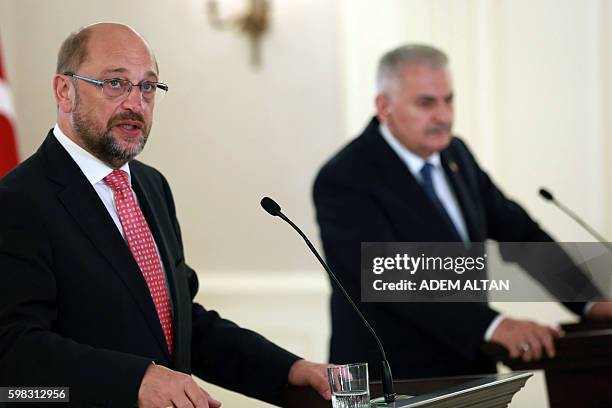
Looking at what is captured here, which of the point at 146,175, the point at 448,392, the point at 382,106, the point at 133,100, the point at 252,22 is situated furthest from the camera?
the point at 252,22

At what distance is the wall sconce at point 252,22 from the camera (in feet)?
15.4

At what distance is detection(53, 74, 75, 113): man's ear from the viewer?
2.15 metres

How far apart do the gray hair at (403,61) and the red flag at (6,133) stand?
4.57 feet

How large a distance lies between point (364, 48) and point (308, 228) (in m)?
0.91

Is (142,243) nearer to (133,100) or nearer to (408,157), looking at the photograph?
(133,100)

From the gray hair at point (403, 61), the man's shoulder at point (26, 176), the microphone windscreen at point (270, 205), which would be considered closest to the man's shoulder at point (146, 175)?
the man's shoulder at point (26, 176)

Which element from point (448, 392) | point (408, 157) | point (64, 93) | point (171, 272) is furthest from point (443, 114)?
Answer: point (448, 392)

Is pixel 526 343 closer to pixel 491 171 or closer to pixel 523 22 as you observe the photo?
pixel 491 171

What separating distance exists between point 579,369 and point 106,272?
151 cm

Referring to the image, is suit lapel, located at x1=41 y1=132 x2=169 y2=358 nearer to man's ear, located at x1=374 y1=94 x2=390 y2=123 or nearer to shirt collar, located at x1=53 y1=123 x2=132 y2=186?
shirt collar, located at x1=53 y1=123 x2=132 y2=186

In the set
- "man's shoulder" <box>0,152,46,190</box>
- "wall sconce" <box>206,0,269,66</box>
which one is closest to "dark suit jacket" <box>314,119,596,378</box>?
"man's shoulder" <box>0,152,46,190</box>

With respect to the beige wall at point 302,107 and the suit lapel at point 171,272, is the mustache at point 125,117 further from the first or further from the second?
the beige wall at point 302,107

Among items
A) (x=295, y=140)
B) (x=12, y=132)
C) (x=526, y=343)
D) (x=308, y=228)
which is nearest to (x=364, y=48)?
(x=295, y=140)

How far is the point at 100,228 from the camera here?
2.08 metres
